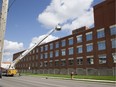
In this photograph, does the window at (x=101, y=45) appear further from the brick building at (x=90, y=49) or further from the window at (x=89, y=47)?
the window at (x=89, y=47)

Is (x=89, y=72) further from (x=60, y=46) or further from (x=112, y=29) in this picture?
(x=60, y=46)

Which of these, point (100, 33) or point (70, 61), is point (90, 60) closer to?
point (100, 33)

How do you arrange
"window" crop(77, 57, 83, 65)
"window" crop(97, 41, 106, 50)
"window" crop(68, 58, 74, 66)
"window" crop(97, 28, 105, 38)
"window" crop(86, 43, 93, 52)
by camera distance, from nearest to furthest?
"window" crop(97, 41, 106, 50) → "window" crop(97, 28, 105, 38) → "window" crop(86, 43, 93, 52) → "window" crop(77, 57, 83, 65) → "window" crop(68, 58, 74, 66)

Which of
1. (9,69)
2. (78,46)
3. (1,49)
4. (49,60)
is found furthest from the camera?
(49,60)

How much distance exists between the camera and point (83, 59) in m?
64.0

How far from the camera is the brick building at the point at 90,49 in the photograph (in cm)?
5441

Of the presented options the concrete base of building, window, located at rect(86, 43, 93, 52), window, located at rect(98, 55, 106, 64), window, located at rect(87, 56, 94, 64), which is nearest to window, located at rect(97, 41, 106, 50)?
window, located at rect(98, 55, 106, 64)

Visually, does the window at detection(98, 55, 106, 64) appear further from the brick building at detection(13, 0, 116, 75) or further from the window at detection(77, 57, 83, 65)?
the window at detection(77, 57, 83, 65)

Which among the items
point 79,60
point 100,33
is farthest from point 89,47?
point 79,60

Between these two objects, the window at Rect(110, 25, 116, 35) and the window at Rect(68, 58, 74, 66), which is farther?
the window at Rect(68, 58, 74, 66)

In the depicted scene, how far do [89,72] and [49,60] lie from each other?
2719 cm

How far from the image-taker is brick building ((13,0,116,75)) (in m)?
54.4

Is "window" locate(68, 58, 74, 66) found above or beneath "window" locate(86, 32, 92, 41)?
beneath

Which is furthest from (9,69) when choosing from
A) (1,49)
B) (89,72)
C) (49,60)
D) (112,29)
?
(1,49)
